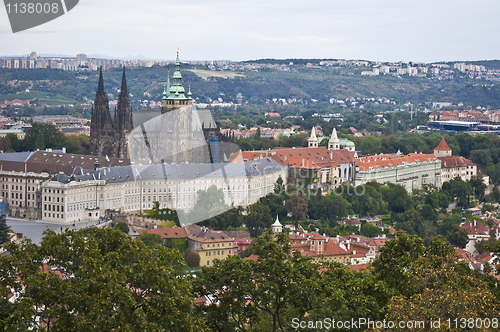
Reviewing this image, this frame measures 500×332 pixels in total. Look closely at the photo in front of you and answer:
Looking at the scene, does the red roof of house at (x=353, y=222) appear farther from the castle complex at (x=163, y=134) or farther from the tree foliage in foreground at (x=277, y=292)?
the tree foliage in foreground at (x=277, y=292)

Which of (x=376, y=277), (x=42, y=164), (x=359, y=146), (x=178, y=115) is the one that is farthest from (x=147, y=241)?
(x=359, y=146)

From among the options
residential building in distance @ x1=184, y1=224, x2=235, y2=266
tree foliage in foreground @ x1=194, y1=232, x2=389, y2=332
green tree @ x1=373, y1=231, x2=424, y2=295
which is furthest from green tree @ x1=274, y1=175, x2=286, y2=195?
tree foliage in foreground @ x1=194, y1=232, x2=389, y2=332

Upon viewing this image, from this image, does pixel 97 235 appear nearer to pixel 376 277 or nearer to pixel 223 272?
pixel 223 272

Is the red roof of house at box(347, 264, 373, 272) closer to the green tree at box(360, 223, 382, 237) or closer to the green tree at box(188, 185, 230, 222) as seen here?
the green tree at box(360, 223, 382, 237)

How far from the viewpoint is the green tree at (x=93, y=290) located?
1803 cm

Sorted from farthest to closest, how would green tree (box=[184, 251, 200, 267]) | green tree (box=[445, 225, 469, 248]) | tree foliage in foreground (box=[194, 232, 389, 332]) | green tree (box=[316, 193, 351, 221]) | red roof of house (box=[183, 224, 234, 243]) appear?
1. green tree (box=[316, 193, 351, 221])
2. green tree (box=[445, 225, 469, 248])
3. red roof of house (box=[183, 224, 234, 243])
4. green tree (box=[184, 251, 200, 267])
5. tree foliage in foreground (box=[194, 232, 389, 332])

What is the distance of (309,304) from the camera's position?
22297 millimetres

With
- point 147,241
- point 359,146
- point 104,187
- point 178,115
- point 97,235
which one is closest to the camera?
point 97,235

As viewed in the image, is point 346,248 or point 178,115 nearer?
point 346,248

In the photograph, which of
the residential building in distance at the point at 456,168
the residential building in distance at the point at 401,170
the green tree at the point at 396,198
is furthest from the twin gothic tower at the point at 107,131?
the residential building in distance at the point at 456,168

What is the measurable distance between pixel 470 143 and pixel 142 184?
5877 centimetres

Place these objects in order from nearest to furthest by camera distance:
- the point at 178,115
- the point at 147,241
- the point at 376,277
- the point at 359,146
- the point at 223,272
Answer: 1. the point at 223,272
2. the point at 376,277
3. the point at 147,241
4. the point at 178,115
5. the point at 359,146

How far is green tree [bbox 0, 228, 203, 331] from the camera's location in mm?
18031

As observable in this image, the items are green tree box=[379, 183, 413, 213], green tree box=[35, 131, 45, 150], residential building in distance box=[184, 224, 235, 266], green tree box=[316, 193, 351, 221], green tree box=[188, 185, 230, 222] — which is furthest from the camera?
green tree box=[35, 131, 45, 150]
